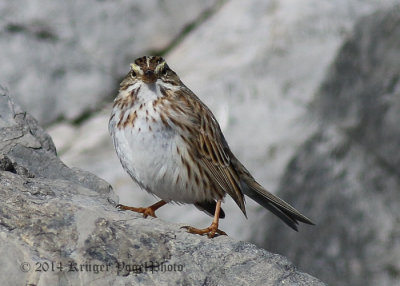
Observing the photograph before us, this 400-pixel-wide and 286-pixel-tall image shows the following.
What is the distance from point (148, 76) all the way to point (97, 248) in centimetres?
212

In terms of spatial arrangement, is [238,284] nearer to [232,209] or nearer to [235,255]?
[235,255]

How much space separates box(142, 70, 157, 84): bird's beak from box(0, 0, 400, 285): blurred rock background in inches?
122

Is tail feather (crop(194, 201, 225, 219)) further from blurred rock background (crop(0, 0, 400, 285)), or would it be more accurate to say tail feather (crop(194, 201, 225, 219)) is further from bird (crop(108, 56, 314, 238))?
blurred rock background (crop(0, 0, 400, 285))

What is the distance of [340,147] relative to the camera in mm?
10867

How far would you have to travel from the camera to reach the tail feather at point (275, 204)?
330 inches

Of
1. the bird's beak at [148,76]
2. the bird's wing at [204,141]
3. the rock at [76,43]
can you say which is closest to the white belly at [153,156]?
the bird's wing at [204,141]

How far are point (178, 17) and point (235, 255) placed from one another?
6.57m

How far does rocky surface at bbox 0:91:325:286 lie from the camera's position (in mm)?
5617

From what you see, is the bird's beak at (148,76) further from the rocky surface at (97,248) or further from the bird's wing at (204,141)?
the rocky surface at (97,248)

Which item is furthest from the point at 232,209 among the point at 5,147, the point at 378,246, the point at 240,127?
the point at 5,147

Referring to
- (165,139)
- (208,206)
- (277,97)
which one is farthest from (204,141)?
(277,97)

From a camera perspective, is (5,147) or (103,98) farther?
(103,98)

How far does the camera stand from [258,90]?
1117cm

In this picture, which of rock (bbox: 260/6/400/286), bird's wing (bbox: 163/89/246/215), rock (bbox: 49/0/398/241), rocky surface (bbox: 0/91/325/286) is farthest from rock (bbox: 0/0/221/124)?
rocky surface (bbox: 0/91/325/286)
